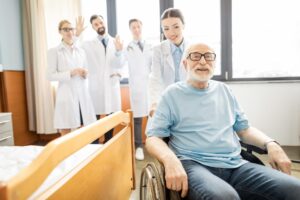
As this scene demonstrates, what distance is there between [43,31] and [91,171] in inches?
107

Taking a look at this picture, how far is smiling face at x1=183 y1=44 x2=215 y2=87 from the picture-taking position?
131 centimetres

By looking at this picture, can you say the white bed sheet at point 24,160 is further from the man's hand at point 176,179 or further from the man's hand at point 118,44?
the man's hand at point 118,44

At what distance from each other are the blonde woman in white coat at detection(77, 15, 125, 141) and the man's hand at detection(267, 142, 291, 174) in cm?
175

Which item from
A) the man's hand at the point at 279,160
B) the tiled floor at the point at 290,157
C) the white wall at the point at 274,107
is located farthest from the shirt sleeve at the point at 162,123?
the white wall at the point at 274,107

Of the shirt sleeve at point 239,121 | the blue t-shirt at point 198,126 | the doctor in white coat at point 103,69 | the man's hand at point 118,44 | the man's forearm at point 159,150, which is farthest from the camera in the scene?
the doctor in white coat at point 103,69

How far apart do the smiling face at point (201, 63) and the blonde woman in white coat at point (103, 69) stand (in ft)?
4.67

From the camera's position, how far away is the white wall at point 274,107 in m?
3.02

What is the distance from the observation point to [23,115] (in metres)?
3.33

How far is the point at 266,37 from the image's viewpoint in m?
3.12

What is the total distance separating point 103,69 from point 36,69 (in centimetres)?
108

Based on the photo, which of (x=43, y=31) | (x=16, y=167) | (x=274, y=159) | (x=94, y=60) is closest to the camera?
(x=274, y=159)

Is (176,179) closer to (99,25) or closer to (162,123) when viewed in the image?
(162,123)

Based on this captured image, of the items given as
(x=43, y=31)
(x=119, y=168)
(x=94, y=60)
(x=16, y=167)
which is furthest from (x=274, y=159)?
(x=43, y=31)

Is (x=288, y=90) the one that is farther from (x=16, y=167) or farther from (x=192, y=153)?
(x=16, y=167)
